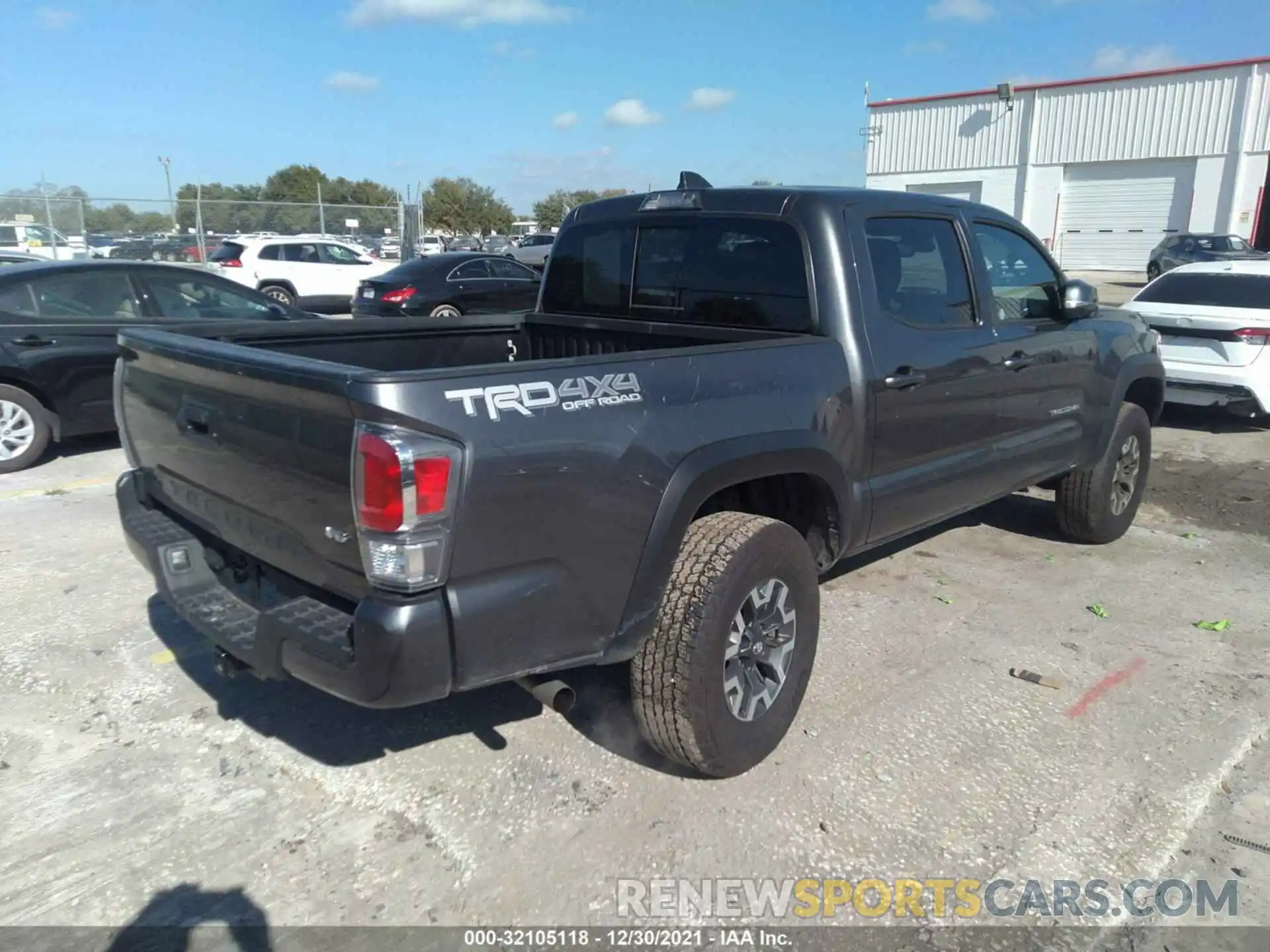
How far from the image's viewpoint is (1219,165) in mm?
31031

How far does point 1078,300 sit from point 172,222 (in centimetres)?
2261

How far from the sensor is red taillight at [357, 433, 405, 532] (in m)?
2.29

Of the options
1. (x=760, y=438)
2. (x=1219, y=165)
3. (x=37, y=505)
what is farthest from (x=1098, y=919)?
(x=1219, y=165)

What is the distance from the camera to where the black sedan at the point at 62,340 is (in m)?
7.11

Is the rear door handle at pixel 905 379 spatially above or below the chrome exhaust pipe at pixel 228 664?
above

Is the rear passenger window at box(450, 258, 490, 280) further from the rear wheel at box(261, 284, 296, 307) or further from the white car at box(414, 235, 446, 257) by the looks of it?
the white car at box(414, 235, 446, 257)

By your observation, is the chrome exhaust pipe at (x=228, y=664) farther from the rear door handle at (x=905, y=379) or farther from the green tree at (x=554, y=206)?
the green tree at (x=554, y=206)

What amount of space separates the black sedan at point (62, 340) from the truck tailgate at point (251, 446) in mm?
4372

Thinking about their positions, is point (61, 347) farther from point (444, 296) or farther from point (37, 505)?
point (444, 296)

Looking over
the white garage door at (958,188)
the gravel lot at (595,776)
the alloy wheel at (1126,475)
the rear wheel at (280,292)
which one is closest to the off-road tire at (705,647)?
the gravel lot at (595,776)

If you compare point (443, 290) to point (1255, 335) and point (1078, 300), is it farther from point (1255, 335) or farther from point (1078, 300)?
point (1078, 300)

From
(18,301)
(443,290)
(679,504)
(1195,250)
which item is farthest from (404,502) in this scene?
(1195,250)

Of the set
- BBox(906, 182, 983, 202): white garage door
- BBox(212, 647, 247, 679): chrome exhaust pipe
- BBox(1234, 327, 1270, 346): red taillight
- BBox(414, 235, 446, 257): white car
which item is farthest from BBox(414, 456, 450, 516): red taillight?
BBox(906, 182, 983, 202): white garage door

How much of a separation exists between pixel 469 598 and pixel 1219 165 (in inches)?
1424
